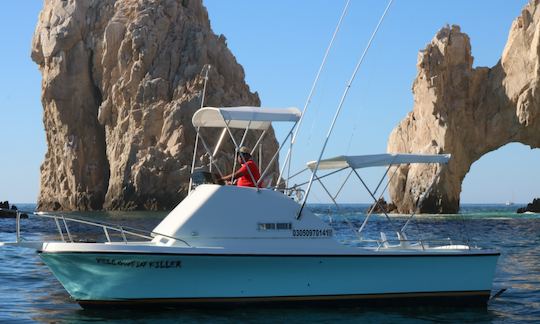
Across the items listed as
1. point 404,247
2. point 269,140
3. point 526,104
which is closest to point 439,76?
point 526,104

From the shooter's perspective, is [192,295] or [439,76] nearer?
[192,295]

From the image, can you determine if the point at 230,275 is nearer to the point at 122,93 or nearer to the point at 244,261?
the point at 244,261

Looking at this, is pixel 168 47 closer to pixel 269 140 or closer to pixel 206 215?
pixel 269 140

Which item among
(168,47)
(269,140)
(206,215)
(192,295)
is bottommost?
(192,295)

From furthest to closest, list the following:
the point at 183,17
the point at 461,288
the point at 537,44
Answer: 1. the point at 183,17
2. the point at 537,44
3. the point at 461,288

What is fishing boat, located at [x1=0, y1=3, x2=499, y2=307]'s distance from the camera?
10930 mm

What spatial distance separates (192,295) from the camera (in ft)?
36.3

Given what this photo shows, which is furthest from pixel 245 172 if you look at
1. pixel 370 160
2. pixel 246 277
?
pixel 370 160

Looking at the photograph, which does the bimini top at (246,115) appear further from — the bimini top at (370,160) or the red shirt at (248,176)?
the bimini top at (370,160)

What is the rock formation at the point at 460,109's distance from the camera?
61156 mm

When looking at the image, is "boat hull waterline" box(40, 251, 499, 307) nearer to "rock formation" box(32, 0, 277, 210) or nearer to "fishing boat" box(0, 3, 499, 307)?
"fishing boat" box(0, 3, 499, 307)

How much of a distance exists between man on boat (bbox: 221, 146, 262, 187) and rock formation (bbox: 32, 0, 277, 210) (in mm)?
58253

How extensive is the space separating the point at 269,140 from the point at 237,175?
62.8 m

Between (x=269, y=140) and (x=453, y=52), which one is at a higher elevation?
(x=453, y=52)
